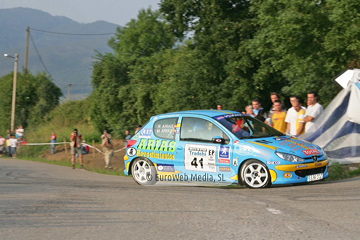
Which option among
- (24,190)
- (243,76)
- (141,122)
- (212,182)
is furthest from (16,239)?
(141,122)

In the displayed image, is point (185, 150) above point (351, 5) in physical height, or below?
below

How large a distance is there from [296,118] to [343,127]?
1097mm

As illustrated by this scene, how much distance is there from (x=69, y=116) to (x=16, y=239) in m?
48.9

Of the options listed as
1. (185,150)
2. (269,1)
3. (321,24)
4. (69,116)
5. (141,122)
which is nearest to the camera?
(185,150)

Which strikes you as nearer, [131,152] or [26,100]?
[131,152]

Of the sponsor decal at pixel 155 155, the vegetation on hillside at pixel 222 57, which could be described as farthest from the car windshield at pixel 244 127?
the vegetation on hillside at pixel 222 57

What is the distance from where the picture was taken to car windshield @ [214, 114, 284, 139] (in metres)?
10.8

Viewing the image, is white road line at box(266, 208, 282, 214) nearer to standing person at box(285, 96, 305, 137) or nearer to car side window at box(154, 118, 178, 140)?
car side window at box(154, 118, 178, 140)

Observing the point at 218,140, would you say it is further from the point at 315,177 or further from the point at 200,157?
the point at 315,177

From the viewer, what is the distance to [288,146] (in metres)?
10.2

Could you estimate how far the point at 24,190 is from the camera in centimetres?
1017

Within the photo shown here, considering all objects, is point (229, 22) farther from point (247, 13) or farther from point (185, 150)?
point (185, 150)

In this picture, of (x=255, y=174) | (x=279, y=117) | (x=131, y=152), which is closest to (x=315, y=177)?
(x=255, y=174)

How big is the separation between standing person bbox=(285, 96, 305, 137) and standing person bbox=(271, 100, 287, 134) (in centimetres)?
19
